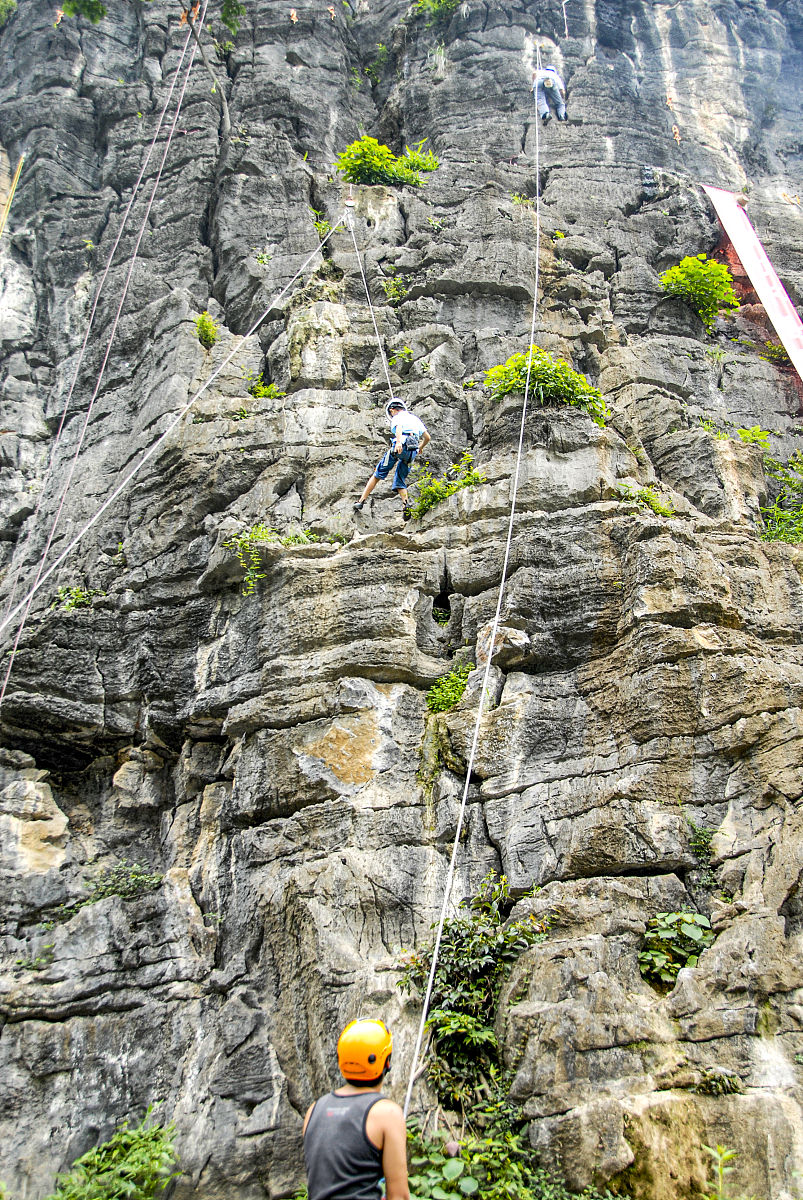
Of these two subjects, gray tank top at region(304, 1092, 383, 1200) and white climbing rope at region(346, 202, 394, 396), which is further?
white climbing rope at region(346, 202, 394, 396)

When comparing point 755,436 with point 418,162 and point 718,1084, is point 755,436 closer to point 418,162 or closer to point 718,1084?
point 418,162

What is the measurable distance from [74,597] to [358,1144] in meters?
7.28

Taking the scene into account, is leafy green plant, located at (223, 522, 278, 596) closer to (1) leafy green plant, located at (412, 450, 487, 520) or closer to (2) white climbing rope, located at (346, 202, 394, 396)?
(1) leafy green plant, located at (412, 450, 487, 520)

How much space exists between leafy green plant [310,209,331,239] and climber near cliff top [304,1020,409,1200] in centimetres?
1211

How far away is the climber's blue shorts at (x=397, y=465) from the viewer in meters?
9.51

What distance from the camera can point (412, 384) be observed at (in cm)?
1117

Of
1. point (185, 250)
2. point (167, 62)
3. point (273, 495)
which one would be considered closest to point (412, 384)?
point (273, 495)

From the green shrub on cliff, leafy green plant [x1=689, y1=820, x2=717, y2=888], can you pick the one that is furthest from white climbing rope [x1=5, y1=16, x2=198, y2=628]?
leafy green plant [x1=689, y1=820, x2=717, y2=888]

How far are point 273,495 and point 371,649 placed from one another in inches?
103

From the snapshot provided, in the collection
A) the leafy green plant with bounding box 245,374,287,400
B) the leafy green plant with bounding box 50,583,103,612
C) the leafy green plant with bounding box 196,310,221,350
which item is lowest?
the leafy green plant with bounding box 50,583,103,612

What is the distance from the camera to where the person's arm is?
346 cm

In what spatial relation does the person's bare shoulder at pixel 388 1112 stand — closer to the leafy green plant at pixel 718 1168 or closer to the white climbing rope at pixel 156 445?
the leafy green plant at pixel 718 1168

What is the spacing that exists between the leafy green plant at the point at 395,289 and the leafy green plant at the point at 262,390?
90.2 inches

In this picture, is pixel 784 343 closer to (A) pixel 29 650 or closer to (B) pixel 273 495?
(B) pixel 273 495
